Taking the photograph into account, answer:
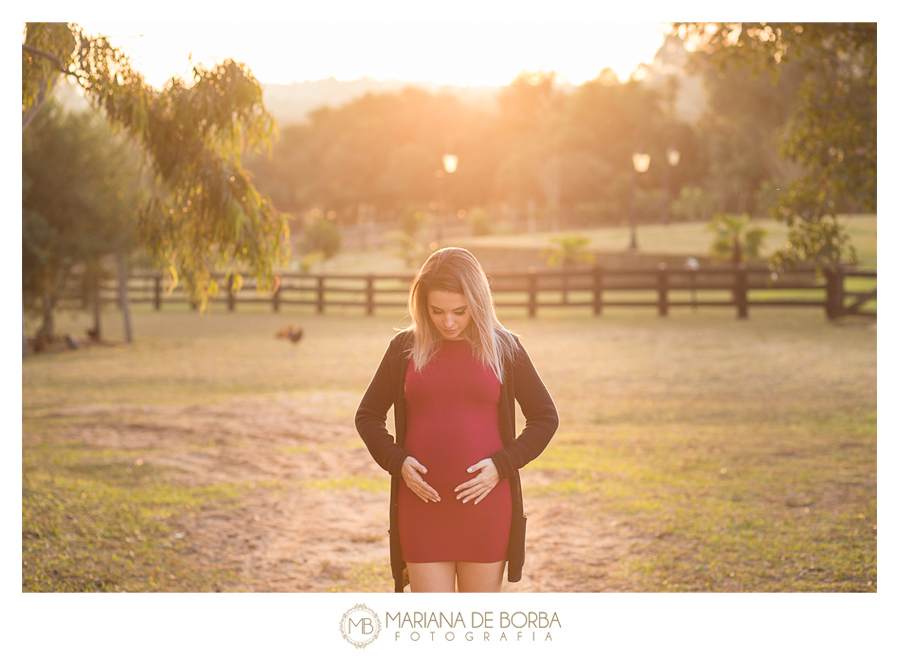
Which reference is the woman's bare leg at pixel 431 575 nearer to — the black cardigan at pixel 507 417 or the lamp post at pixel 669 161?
the black cardigan at pixel 507 417

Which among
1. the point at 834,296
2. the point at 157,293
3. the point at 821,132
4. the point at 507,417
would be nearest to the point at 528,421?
the point at 507,417

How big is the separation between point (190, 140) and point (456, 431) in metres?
2.62

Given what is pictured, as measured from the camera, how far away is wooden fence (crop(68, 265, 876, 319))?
56.4ft

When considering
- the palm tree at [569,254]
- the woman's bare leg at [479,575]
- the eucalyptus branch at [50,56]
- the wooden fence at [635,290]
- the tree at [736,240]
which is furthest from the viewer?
the palm tree at [569,254]

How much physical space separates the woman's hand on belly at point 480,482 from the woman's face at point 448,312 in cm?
39

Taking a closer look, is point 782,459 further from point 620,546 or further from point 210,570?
point 210,570

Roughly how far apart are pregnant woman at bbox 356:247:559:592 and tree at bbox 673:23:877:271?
3860 mm

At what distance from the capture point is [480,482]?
229 centimetres

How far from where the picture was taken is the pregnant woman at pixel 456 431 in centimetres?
230

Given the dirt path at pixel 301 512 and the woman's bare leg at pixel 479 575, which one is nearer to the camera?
the woman's bare leg at pixel 479 575

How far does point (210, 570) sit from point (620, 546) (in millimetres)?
2360

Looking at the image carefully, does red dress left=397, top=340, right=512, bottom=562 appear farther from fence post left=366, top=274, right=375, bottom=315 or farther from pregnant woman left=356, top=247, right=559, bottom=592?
fence post left=366, top=274, right=375, bottom=315

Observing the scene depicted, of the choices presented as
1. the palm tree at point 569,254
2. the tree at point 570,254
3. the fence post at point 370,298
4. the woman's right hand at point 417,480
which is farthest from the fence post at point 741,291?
the woman's right hand at point 417,480
